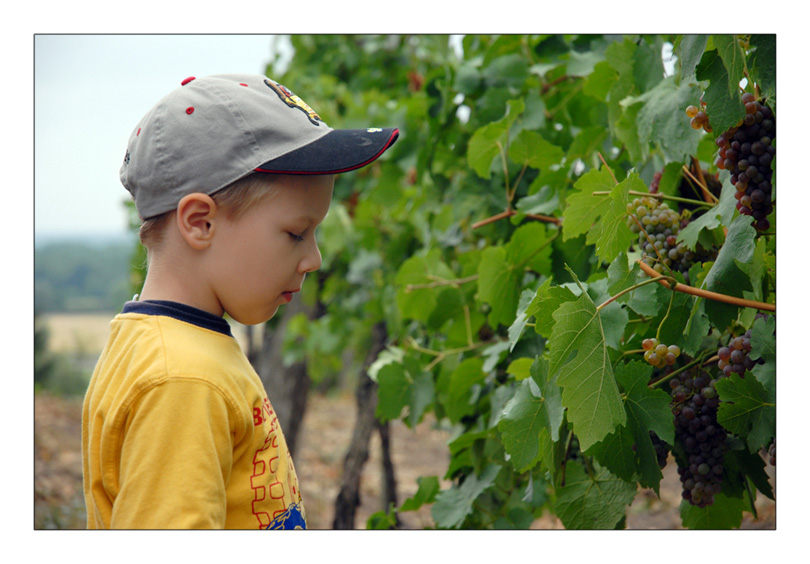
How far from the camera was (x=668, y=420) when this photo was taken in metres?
1.10

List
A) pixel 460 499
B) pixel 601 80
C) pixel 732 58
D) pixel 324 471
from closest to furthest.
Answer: pixel 732 58, pixel 601 80, pixel 460 499, pixel 324 471

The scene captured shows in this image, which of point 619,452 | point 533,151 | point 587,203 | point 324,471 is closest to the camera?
point 619,452

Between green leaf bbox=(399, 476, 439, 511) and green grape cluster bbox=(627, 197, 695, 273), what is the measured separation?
117cm

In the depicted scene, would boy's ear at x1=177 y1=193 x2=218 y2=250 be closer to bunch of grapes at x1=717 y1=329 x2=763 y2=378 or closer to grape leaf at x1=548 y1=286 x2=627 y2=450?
grape leaf at x1=548 y1=286 x2=627 y2=450

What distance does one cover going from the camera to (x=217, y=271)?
1.07 metres

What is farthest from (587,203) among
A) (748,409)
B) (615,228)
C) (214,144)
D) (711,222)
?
(214,144)

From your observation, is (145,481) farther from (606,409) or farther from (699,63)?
(699,63)

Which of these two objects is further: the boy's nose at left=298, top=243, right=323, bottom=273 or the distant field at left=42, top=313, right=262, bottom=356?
the distant field at left=42, top=313, right=262, bottom=356

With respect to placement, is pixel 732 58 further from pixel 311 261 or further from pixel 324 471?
pixel 324 471

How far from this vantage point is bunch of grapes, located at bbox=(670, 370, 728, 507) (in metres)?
1.12

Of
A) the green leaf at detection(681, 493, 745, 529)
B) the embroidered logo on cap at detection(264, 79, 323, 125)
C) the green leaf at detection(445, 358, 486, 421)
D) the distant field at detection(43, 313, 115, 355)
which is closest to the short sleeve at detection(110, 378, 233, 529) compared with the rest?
the embroidered logo on cap at detection(264, 79, 323, 125)

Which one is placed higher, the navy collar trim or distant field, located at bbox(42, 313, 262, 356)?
the navy collar trim

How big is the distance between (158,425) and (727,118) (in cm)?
92

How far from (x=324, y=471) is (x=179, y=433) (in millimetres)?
7142
